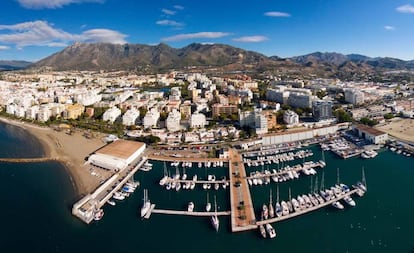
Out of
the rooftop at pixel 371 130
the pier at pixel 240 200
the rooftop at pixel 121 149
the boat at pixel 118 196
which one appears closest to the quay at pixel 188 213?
the pier at pixel 240 200

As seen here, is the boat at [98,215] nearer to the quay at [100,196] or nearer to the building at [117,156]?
the quay at [100,196]

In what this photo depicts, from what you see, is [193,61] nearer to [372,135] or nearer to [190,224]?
[372,135]

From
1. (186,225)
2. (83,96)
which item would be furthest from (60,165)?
(83,96)

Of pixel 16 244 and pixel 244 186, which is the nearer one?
pixel 16 244

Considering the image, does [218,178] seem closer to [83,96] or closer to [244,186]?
[244,186]

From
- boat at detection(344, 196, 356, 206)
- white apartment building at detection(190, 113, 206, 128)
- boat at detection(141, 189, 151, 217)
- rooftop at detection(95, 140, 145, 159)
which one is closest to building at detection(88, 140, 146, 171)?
rooftop at detection(95, 140, 145, 159)

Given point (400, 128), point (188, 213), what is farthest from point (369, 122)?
point (188, 213)

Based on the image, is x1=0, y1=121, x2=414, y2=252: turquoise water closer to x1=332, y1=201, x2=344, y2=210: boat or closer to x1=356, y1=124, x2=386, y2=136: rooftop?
x1=332, y1=201, x2=344, y2=210: boat
